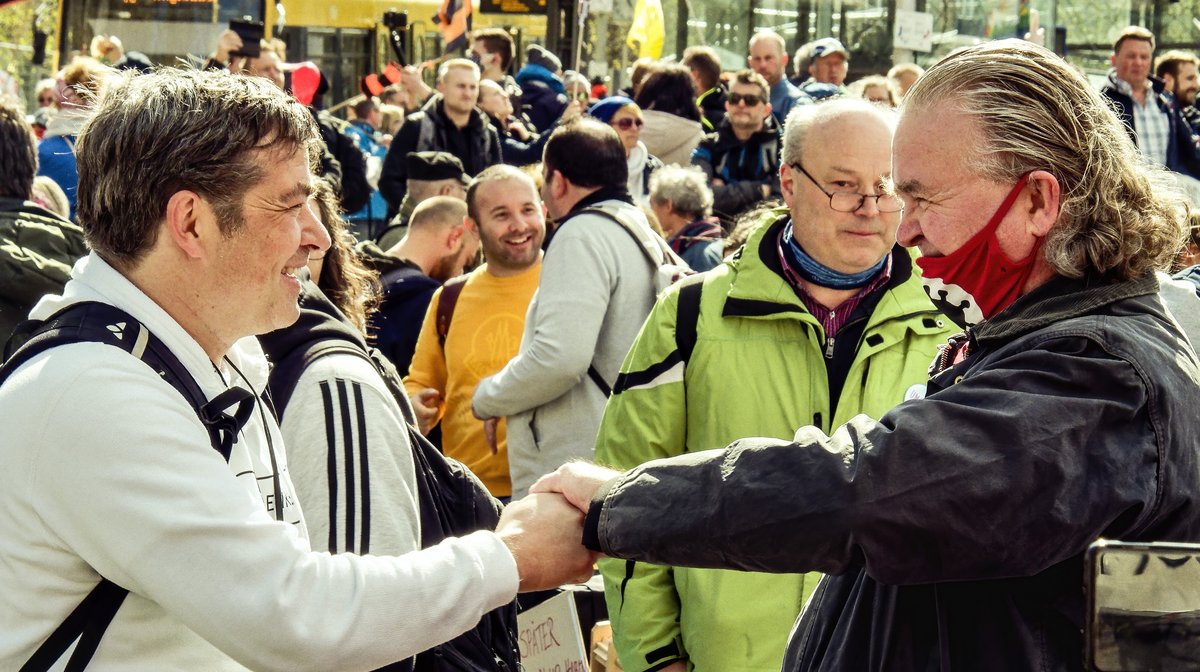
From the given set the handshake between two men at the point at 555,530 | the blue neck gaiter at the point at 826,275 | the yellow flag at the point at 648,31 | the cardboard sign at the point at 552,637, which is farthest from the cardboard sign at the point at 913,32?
the handshake between two men at the point at 555,530

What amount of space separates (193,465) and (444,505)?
1185 millimetres

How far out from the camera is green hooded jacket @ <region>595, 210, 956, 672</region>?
338 cm

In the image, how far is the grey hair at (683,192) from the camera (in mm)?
7348

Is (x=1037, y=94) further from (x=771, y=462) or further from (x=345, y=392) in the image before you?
(x=345, y=392)

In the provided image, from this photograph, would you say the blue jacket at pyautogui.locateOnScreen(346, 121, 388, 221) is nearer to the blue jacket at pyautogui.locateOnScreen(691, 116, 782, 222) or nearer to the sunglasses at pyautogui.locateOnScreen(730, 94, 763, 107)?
the blue jacket at pyautogui.locateOnScreen(691, 116, 782, 222)

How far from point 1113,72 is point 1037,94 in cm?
923

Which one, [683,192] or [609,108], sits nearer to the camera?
[683,192]

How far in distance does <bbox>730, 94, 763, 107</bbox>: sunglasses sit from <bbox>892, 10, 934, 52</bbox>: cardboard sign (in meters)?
5.48

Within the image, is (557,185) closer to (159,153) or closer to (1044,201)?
(159,153)

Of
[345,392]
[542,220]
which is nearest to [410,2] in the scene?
[542,220]

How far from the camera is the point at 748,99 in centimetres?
866

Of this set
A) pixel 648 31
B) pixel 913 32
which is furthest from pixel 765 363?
pixel 913 32

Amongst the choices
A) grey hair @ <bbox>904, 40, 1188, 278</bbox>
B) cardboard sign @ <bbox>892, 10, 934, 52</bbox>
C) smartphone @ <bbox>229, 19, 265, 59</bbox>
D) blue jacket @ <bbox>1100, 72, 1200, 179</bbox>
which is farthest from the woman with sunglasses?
grey hair @ <bbox>904, 40, 1188, 278</bbox>

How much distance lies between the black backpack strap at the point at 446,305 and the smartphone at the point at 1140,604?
444 centimetres
